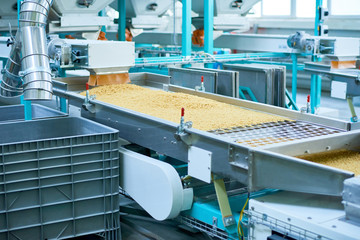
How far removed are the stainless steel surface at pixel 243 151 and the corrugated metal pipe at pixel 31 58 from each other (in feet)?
1.10

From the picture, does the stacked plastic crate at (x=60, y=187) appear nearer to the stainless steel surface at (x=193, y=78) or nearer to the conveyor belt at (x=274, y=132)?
the conveyor belt at (x=274, y=132)

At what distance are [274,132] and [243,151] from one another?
20.1 inches

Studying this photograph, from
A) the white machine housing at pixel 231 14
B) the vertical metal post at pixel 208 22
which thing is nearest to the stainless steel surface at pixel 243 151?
the vertical metal post at pixel 208 22

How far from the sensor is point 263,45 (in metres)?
6.27

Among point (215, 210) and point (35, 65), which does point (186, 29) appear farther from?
point (215, 210)

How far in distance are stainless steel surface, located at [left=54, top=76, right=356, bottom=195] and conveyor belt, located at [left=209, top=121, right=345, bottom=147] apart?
0.11ft

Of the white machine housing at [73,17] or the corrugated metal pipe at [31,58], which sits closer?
the corrugated metal pipe at [31,58]

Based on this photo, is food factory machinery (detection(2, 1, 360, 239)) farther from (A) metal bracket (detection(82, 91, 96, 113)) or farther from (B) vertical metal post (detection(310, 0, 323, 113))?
(B) vertical metal post (detection(310, 0, 323, 113))

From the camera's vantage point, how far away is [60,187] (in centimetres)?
251

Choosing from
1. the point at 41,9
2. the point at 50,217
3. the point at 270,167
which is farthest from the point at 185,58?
the point at 270,167

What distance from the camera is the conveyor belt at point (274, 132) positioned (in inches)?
Result: 91.6

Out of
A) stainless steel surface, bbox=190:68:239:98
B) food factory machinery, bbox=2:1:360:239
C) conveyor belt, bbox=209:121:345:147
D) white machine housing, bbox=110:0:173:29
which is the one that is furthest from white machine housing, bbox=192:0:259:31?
conveyor belt, bbox=209:121:345:147

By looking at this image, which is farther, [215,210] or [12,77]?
[12,77]

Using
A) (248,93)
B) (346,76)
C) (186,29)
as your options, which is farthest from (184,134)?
(186,29)
